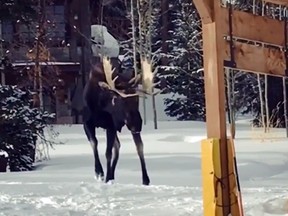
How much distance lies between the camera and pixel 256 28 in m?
6.76

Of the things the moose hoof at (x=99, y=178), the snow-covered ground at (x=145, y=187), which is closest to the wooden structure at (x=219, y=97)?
the snow-covered ground at (x=145, y=187)

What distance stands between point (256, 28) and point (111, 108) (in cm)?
477

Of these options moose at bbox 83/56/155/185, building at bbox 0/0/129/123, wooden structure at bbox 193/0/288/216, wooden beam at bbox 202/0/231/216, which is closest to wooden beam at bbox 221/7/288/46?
wooden structure at bbox 193/0/288/216

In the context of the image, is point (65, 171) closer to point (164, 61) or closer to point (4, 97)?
point (4, 97)

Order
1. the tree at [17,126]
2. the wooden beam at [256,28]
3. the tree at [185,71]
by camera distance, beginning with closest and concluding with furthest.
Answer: the wooden beam at [256,28]
the tree at [17,126]
the tree at [185,71]

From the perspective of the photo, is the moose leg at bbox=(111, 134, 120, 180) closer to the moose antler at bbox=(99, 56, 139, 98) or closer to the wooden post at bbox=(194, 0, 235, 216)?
the moose antler at bbox=(99, 56, 139, 98)

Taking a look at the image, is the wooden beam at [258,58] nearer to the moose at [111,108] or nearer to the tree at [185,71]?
the moose at [111,108]

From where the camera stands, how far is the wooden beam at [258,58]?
21.6ft

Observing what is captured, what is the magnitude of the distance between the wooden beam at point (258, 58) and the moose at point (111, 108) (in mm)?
4250

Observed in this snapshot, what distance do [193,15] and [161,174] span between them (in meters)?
16.2

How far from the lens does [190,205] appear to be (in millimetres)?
8078

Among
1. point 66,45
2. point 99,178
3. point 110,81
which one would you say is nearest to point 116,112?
point 110,81

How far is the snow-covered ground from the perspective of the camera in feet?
26.5

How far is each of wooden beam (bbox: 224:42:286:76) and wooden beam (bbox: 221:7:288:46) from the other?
0.09 metres
